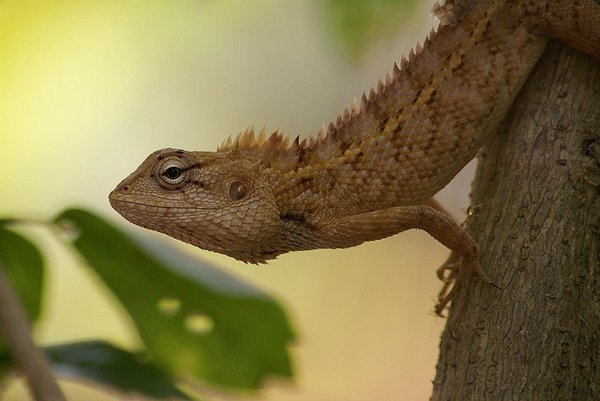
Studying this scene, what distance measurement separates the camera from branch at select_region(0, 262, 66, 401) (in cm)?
103

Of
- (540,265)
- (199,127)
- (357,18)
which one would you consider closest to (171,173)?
(357,18)

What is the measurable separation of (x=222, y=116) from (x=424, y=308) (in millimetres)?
1775

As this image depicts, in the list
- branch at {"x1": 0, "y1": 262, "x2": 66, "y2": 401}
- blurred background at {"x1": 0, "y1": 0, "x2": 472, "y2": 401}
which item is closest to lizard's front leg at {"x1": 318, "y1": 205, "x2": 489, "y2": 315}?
branch at {"x1": 0, "y1": 262, "x2": 66, "y2": 401}

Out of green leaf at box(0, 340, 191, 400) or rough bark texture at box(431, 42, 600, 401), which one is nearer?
rough bark texture at box(431, 42, 600, 401)

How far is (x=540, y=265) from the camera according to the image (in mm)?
1661

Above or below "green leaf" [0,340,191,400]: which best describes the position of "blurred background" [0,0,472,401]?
above

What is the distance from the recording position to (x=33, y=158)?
4.74 meters

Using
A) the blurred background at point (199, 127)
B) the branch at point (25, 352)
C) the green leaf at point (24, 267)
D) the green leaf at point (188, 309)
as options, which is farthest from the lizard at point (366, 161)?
the blurred background at point (199, 127)

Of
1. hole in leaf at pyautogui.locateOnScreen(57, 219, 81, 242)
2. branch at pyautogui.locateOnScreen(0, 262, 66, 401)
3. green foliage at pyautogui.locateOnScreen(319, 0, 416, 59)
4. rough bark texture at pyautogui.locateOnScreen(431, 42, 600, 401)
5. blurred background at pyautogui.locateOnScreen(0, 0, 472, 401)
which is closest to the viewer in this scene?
branch at pyautogui.locateOnScreen(0, 262, 66, 401)

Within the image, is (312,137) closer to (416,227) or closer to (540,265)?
(416,227)

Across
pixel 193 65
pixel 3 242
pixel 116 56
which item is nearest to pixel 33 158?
pixel 116 56

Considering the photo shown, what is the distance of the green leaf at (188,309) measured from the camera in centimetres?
192

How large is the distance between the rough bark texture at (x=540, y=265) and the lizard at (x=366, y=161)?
0.22m

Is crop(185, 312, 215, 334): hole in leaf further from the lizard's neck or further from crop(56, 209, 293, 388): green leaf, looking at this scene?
the lizard's neck
